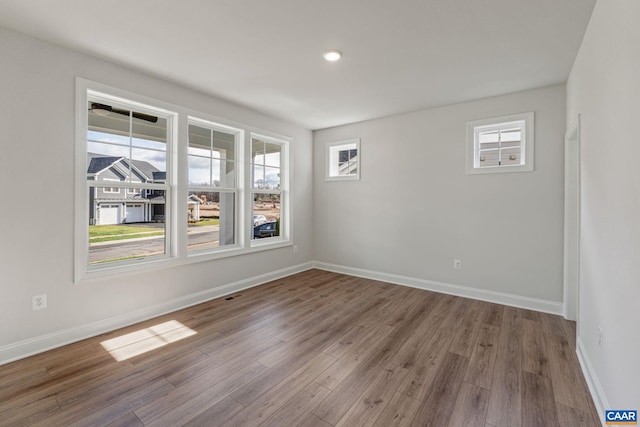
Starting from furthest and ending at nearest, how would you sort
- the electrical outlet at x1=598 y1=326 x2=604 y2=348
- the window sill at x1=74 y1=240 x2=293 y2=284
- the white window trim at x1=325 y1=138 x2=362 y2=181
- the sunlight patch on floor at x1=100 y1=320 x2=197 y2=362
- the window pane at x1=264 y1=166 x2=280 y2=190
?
1. the white window trim at x1=325 y1=138 x2=362 y2=181
2. the window pane at x1=264 y1=166 x2=280 y2=190
3. the window sill at x1=74 y1=240 x2=293 y2=284
4. the sunlight patch on floor at x1=100 y1=320 x2=197 y2=362
5. the electrical outlet at x1=598 y1=326 x2=604 y2=348

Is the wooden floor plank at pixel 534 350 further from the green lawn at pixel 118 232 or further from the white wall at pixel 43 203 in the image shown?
the green lawn at pixel 118 232

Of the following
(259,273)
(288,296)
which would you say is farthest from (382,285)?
(259,273)

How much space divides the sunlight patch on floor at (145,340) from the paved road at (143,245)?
87 cm

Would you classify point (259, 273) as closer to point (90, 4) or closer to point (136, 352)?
point (136, 352)

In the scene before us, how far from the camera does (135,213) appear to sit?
3.29 m

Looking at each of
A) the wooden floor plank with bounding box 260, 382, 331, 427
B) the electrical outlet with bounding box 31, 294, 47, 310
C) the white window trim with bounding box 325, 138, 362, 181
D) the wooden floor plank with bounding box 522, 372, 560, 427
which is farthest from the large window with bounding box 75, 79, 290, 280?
the wooden floor plank with bounding box 522, 372, 560, 427

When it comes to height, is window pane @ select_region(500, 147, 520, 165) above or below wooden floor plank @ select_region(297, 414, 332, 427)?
above

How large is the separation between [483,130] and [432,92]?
97 cm

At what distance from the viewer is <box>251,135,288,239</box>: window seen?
4762 millimetres

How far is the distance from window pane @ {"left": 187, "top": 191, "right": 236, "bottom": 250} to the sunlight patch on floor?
1089mm

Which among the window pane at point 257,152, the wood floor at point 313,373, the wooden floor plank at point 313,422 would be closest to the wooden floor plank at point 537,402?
the wood floor at point 313,373

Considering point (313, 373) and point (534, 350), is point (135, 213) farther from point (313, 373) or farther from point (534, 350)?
point (534, 350)

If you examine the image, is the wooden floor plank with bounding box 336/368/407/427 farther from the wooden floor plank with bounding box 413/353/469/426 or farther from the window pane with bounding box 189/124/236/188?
the window pane with bounding box 189/124/236/188

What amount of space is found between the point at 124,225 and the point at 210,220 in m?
1.10
